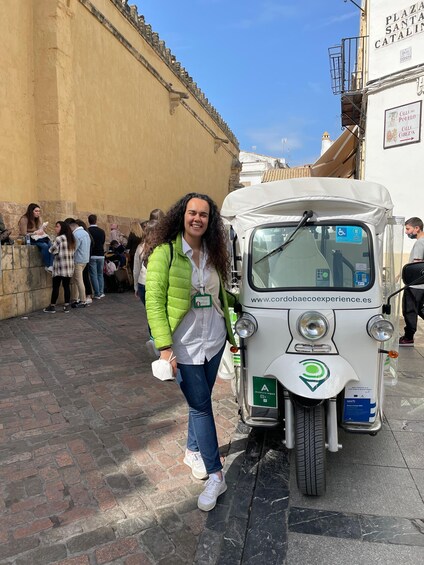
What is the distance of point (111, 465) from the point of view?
3.05m

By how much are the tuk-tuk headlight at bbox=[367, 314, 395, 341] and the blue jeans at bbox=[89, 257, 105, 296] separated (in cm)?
780

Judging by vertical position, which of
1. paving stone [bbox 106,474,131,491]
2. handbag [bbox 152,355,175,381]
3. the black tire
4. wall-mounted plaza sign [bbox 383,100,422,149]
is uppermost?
wall-mounted plaza sign [bbox 383,100,422,149]

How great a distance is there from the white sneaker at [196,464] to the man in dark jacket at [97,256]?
7137mm

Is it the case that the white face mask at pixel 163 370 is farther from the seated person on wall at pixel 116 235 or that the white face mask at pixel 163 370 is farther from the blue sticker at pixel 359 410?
the seated person on wall at pixel 116 235

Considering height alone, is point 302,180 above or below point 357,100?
below

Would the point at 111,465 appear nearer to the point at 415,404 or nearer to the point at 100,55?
the point at 415,404

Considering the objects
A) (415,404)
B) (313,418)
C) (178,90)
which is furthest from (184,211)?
(178,90)

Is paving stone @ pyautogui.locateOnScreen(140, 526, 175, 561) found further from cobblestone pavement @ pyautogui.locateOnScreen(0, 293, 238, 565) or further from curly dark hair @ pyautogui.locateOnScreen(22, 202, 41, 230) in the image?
curly dark hair @ pyautogui.locateOnScreen(22, 202, 41, 230)

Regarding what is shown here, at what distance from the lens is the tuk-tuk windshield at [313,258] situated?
9.58ft

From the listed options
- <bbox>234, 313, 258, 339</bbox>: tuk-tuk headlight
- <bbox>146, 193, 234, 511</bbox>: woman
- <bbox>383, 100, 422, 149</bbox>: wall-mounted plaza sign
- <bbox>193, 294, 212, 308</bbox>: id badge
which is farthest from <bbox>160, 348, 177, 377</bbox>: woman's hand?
<bbox>383, 100, 422, 149</bbox>: wall-mounted plaza sign

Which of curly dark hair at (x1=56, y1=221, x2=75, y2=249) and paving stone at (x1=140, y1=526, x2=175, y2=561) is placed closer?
paving stone at (x1=140, y1=526, x2=175, y2=561)

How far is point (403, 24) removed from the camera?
8.86m

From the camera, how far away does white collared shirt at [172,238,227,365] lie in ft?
8.49

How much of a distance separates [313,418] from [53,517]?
165 centimetres
